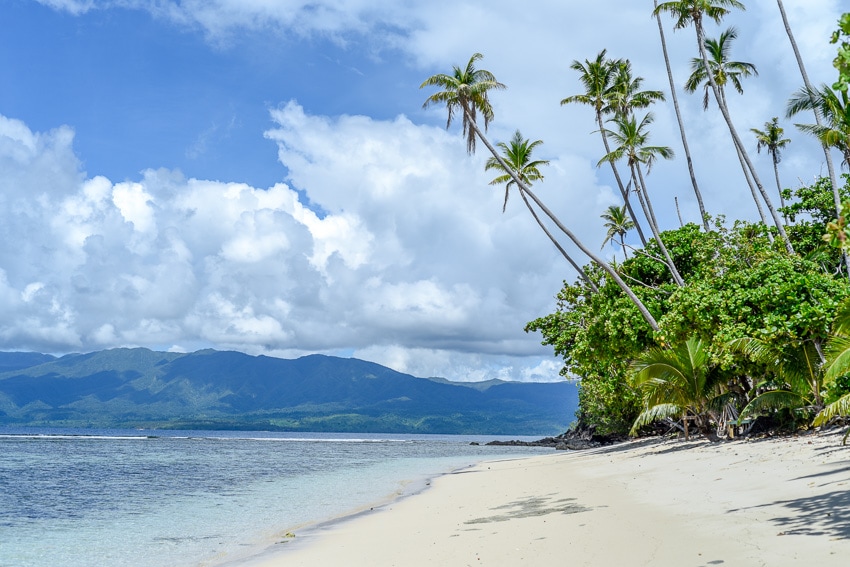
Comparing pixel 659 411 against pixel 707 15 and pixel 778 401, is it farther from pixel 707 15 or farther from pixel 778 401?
pixel 707 15

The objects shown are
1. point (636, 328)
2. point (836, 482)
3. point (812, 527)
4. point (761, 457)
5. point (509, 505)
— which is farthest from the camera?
point (636, 328)

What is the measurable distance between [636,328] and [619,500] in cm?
1573

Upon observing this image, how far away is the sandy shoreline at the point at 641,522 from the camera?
7.49 metres

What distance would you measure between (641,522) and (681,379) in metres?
15.1

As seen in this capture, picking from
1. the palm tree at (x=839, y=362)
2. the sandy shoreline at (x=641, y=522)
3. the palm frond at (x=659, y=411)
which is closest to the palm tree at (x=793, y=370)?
the sandy shoreline at (x=641, y=522)

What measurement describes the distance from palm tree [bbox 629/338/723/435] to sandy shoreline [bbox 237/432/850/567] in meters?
5.25

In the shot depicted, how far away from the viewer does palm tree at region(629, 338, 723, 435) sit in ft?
76.8

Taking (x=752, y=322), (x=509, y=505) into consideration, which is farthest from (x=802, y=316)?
(x=509, y=505)

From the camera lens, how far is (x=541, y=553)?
851cm

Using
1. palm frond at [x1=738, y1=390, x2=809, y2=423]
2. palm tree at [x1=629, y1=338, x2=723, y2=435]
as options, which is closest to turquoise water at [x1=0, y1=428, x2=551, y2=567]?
palm tree at [x1=629, y1=338, x2=723, y2=435]

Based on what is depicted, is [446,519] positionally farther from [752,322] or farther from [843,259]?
[843,259]

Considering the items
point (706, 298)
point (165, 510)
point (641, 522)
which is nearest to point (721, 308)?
point (706, 298)

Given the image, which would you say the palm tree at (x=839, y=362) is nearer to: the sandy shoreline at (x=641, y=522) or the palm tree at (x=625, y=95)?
the sandy shoreline at (x=641, y=522)

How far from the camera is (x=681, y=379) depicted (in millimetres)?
23797
